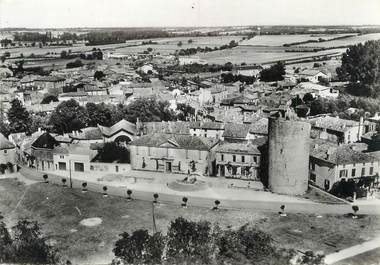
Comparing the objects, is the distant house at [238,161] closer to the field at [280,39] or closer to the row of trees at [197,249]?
the row of trees at [197,249]

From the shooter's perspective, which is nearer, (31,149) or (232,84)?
(31,149)

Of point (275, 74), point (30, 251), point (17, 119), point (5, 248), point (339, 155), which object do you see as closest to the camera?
point (30, 251)

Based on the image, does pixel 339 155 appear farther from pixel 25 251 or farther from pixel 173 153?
pixel 25 251

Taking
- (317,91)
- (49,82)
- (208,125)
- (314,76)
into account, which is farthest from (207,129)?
(49,82)

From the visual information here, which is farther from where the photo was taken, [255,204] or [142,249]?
[255,204]

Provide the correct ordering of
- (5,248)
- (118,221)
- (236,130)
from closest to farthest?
(5,248), (118,221), (236,130)

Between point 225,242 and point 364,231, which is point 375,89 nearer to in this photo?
point 364,231

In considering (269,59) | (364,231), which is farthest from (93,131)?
(269,59)

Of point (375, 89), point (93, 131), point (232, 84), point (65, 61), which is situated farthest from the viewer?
point (65, 61)
